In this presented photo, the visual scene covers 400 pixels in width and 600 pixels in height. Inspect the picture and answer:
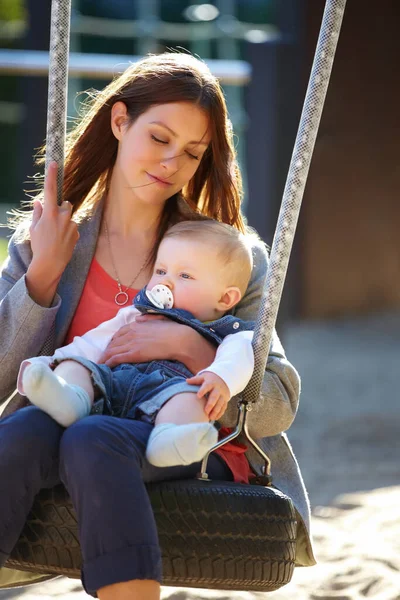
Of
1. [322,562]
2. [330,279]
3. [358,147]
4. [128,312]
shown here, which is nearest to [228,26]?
[358,147]

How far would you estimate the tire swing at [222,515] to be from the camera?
178 cm

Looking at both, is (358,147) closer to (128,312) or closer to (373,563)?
(373,563)

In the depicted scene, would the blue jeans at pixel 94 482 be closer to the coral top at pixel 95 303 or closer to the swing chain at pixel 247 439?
the swing chain at pixel 247 439

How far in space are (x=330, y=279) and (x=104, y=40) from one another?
2.80 metres

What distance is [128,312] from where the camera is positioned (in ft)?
7.33

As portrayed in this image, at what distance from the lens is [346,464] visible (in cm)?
487

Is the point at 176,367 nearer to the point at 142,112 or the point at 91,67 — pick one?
the point at 142,112

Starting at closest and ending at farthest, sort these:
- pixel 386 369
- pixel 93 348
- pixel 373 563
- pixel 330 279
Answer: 1. pixel 93 348
2. pixel 373 563
3. pixel 386 369
4. pixel 330 279

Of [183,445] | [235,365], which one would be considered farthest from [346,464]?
[183,445]

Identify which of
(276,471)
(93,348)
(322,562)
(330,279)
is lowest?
(330,279)

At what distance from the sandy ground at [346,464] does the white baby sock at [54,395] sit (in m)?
1.40

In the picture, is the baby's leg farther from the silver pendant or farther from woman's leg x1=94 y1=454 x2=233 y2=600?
the silver pendant

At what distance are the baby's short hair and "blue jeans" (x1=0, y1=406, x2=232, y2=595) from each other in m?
0.43

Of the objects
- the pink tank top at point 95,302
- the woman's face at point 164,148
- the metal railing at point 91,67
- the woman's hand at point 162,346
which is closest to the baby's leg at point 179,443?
the woman's hand at point 162,346
